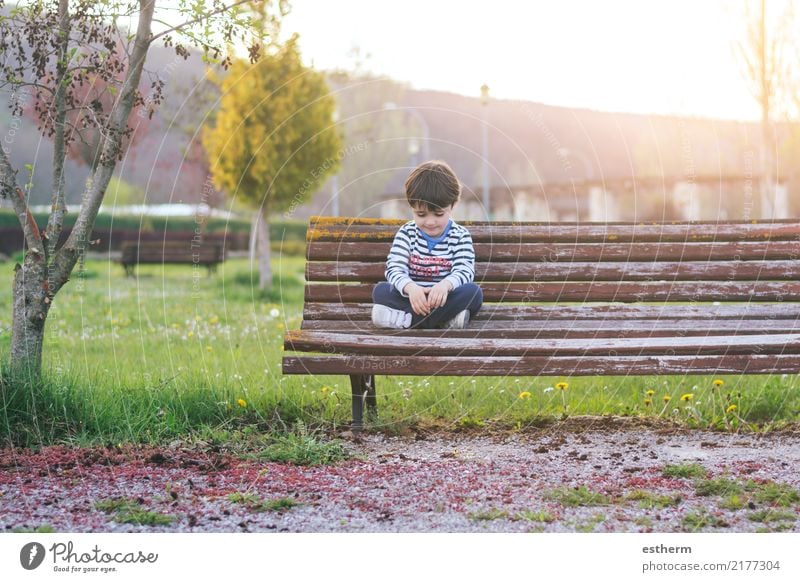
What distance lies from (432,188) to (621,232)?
3.72 feet

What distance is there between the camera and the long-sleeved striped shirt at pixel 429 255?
4.30 meters

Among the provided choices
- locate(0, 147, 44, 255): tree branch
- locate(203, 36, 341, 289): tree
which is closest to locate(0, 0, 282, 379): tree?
locate(0, 147, 44, 255): tree branch

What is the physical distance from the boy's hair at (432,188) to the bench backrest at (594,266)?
451mm

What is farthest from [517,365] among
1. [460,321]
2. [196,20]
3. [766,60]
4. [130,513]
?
[766,60]

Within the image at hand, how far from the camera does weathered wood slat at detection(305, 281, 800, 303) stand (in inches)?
177

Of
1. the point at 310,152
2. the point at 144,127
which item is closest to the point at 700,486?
the point at 310,152

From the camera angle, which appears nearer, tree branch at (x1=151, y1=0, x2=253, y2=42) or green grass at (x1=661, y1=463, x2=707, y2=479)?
green grass at (x1=661, y1=463, x2=707, y2=479)

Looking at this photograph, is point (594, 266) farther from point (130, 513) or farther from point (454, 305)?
point (130, 513)

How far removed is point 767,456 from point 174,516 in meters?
2.47

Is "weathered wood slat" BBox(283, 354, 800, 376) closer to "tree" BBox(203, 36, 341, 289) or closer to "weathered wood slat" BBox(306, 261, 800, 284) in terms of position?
"weathered wood slat" BBox(306, 261, 800, 284)

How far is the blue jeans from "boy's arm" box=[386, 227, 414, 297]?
0.06m

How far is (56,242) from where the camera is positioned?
421 cm

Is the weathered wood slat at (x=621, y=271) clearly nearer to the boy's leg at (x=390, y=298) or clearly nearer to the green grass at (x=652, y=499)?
the boy's leg at (x=390, y=298)

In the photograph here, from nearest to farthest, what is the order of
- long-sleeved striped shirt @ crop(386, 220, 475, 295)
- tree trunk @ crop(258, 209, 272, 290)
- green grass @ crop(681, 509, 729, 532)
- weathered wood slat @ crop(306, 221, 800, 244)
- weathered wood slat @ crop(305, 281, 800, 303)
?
1. green grass @ crop(681, 509, 729, 532)
2. long-sleeved striped shirt @ crop(386, 220, 475, 295)
3. weathered wood slat @ crop(305, 281, 800, 303)
4. weathered wood slat @ crop(306, 221, 800, 244)
5. tree trunk @ crop(258, 209, 272, 290)
